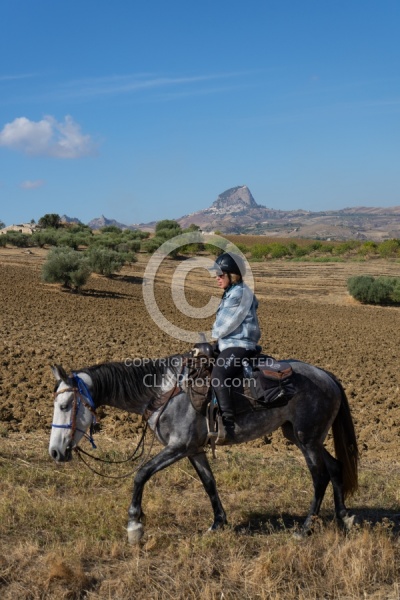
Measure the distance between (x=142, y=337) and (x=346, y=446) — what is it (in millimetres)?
14296

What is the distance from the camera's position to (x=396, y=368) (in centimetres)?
1714

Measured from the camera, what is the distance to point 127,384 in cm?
580

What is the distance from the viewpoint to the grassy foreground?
461 cm

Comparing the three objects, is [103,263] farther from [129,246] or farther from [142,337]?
[142,337]

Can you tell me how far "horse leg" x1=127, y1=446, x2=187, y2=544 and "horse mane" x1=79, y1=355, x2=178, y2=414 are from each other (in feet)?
1.82

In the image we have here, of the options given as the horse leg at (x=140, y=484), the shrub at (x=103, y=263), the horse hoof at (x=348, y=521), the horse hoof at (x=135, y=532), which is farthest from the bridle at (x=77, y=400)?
the shrub at (x=103, y=263)

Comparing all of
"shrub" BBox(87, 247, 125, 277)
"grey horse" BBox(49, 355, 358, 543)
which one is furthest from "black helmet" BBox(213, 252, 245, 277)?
"shrub" BBox(87, 247, 125, 277)

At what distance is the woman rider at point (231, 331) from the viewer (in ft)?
18.5

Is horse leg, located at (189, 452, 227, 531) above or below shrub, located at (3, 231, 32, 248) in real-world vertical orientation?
below

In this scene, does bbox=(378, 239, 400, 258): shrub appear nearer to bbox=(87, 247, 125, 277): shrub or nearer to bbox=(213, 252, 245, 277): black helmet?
bbox=(87, 247, 125, 277): shrub

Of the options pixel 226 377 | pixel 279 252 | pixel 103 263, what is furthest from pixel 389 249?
pixel 226 377

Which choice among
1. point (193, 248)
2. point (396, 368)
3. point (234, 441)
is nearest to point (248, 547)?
point (234, 441)

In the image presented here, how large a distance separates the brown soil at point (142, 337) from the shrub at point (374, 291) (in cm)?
108

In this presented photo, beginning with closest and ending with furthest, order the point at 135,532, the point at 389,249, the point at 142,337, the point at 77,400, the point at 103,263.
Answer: the point at 135,532 < the point at 77,400 < the point at 142,337 < the point at 103,263 < the point at 389,249
